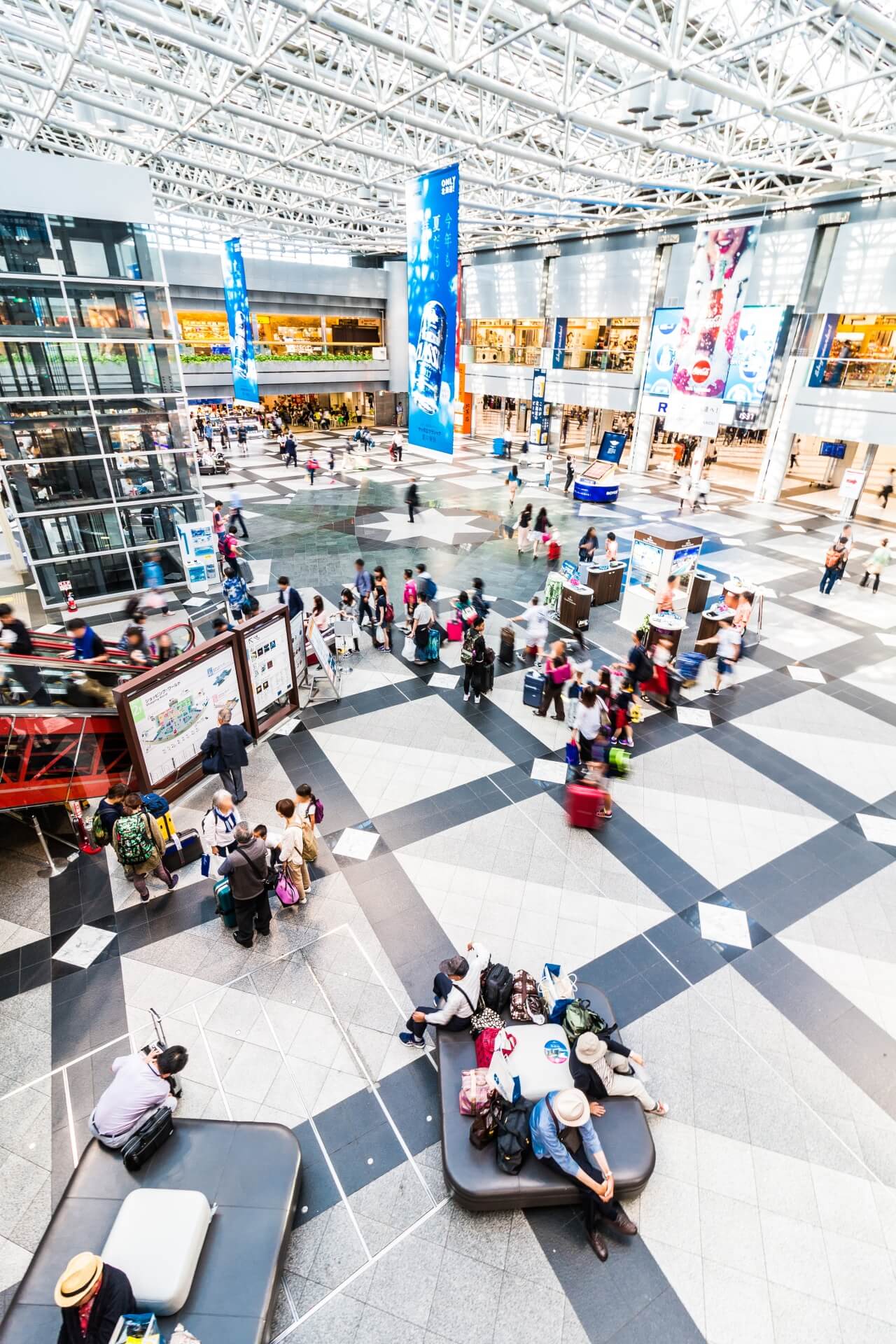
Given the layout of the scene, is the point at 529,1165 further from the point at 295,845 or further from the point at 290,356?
the point at 290,356

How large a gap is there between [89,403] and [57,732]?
9539 millimetres

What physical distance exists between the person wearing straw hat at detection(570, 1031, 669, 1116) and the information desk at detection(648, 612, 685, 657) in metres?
7.89

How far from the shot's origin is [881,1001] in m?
5.92

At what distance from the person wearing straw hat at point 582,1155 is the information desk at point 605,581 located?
37.5 feet

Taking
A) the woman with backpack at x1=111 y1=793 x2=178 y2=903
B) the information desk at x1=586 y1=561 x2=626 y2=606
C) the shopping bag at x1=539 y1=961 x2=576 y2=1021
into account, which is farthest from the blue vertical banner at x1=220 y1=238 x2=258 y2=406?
the shopping bag at x1=539 y1=961 x2=576 y2=1021

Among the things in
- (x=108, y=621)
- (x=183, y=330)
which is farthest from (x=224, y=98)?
(x=183, y=330)

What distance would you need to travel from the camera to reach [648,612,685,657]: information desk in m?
11.2

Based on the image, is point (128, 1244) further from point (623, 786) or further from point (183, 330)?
point (183, 330)

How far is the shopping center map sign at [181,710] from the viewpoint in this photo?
302 inches

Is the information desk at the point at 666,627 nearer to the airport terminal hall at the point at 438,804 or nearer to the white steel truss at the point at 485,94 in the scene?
the airport terminal hall at the point at 438,804

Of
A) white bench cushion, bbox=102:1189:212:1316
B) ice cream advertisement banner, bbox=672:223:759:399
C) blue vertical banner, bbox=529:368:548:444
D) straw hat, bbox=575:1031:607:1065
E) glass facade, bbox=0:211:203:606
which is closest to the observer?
white bench cushion, bbox=102:1189:212:1316

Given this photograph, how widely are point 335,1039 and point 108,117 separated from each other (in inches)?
979

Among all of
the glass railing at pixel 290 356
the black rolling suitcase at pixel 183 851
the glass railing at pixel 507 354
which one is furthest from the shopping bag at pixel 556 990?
the glass railing at pixel 290 356

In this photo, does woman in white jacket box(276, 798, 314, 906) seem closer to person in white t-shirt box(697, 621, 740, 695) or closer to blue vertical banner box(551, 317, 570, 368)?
person in white t-shirt box(697, 621, 740, 695)
